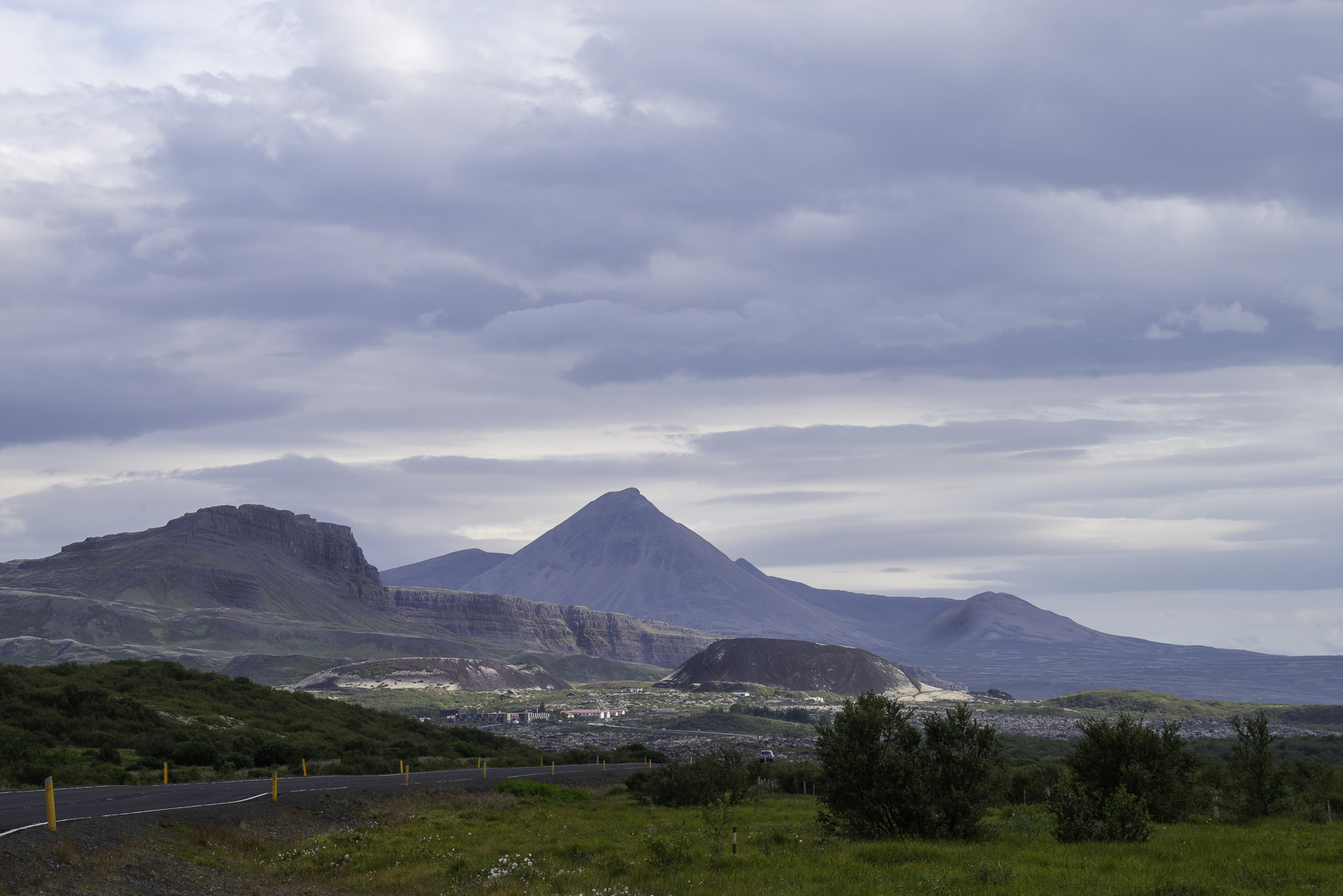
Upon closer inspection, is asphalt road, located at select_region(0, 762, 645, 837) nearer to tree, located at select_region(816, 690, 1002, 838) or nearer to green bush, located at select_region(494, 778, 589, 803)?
green bush, located at select_region(494, 778, 589, 803)

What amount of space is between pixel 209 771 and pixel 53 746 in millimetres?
9382

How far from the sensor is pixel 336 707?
102m

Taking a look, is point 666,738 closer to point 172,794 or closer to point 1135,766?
point 172,794

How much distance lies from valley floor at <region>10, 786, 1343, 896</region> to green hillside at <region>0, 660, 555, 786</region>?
18.5m

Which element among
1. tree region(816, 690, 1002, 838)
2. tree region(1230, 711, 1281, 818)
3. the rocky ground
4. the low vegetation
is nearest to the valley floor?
tree region(816, 690, 1002, 838)

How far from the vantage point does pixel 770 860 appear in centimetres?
2478

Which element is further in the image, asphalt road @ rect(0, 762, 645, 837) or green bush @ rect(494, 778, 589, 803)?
green bush @ rect(494, 778, 589, 803)

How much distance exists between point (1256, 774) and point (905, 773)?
1884 centimetres

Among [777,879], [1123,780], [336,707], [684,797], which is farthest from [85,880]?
[336,707]

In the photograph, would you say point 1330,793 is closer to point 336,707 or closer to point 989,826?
point 989,826

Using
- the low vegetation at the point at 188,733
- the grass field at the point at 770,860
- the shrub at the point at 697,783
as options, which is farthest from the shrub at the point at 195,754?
the grass field at the point at 770,860

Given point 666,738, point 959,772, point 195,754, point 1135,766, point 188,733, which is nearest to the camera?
point 959,772

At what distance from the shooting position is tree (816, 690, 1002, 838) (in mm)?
28000

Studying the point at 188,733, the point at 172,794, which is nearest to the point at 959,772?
the point at 172,794
